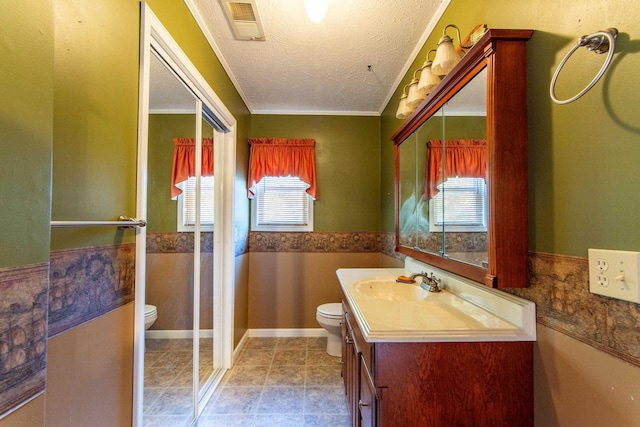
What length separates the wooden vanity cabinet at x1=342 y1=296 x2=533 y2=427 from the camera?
93cm

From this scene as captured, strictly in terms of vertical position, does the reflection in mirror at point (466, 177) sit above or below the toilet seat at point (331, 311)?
above

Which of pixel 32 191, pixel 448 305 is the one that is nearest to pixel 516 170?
pixel 448 305

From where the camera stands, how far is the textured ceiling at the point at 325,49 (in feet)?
5.36

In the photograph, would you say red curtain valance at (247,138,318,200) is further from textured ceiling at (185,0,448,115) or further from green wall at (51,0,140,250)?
green wall at (51,0,140,250)

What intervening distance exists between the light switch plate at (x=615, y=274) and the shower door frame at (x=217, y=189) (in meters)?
1.48

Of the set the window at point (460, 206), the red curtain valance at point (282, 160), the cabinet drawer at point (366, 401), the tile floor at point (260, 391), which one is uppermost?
the red curtain valance at point (282, 160)

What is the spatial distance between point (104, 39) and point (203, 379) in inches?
82.9

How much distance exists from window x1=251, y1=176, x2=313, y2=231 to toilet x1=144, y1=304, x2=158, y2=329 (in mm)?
1733

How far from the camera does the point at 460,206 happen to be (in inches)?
51.3

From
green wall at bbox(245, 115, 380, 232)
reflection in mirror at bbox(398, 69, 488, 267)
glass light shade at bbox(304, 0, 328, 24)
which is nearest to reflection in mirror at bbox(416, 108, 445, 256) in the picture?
reflection in mirror at bbox(398, 69, 488, 267)

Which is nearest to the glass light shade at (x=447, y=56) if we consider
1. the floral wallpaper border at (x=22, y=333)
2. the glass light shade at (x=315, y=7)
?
the glass light shade at (x=315, y=7)

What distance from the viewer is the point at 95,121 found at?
91 cm

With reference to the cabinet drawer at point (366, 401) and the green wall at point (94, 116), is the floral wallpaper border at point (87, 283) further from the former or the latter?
the cabinet drawer at point (366, 401)

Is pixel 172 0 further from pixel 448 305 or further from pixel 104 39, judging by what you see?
pixel 448 305
